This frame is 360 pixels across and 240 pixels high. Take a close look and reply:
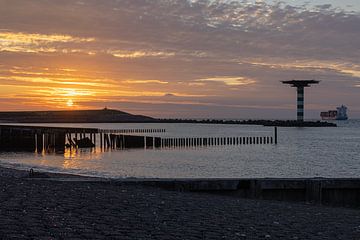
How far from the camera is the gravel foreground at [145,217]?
27.7 ft

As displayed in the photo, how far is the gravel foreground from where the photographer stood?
27.7 ft

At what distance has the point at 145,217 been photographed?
10.2m

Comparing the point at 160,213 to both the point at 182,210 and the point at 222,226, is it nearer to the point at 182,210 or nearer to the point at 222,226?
the point at 182,210

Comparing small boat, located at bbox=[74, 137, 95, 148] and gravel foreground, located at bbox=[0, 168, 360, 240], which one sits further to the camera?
small boat, located at bbox=[74, 137, 95, 148]

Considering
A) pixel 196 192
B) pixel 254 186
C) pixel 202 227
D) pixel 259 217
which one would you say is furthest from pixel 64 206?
pixel 254 186

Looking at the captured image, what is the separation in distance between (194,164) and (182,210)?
34646 mm

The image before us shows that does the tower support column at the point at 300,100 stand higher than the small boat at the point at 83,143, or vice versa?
the tower support column at the point at 300,100

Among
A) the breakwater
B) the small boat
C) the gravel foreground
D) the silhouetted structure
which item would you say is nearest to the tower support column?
the silhouetted structure

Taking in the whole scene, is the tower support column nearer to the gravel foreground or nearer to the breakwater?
the breakwater

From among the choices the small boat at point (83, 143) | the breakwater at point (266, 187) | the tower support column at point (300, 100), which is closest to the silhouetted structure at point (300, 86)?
the tower support column at point (300, 100)

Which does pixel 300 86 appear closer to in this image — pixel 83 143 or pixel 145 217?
pixel 83 143

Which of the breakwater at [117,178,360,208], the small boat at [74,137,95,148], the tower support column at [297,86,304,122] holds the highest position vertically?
the tower support column at [297,86,304,122]

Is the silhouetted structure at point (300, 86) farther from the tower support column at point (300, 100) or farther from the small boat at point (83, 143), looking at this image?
the small boat at point (83, 143)

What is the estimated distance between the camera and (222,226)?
9.82m
